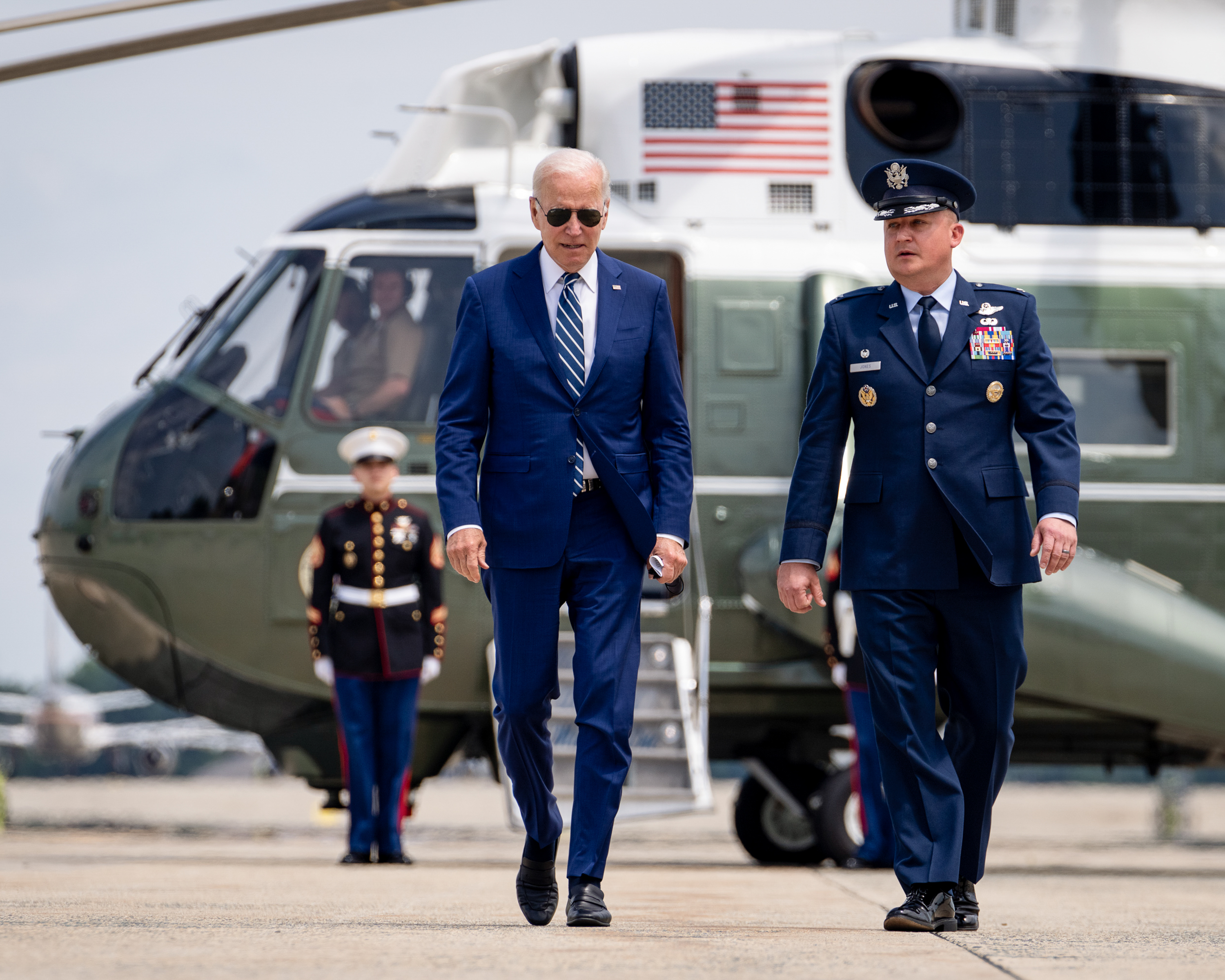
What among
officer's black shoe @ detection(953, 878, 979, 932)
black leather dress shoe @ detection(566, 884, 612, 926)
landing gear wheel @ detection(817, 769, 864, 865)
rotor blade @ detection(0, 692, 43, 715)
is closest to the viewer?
black leather dress shoe @ detection(566, 884, 612, 926)

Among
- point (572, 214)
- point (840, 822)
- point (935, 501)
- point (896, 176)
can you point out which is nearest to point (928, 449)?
point (935, 501)

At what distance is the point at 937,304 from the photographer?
4.18 metres

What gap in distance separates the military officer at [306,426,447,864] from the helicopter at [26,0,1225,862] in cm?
39

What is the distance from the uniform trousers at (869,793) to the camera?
279 inches

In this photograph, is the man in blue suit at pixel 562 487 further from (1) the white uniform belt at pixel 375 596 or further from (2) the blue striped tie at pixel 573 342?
(1) the white uniform belt at pixel 375 596

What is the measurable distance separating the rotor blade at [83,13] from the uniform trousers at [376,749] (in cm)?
265

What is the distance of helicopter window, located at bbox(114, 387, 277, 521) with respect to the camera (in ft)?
24.4

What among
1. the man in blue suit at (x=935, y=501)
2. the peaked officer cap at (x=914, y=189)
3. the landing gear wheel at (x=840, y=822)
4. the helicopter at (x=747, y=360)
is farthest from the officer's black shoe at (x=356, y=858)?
the peaked officer cap at (x=914, y=189)

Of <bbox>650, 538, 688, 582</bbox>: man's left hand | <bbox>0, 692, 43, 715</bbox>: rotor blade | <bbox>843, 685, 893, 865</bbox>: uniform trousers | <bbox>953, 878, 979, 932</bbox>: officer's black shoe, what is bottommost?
<bbox>0, 692, 43, 715</bbox>: rotor blade

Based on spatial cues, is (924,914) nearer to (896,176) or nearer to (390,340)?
(896,176)

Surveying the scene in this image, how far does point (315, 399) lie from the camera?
24.8 ft

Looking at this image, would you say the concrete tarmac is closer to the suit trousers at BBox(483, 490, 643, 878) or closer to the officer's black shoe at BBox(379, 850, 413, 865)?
the officer's black shoe at BBox(379, 850, 413, 865)

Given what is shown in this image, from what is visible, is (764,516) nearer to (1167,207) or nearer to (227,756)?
(1167,207)

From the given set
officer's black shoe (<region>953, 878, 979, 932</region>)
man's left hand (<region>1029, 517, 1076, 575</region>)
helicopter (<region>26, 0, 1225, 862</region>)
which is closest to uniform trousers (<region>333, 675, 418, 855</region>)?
helicopter (<region>26, 0, 1225, 862</region>)
